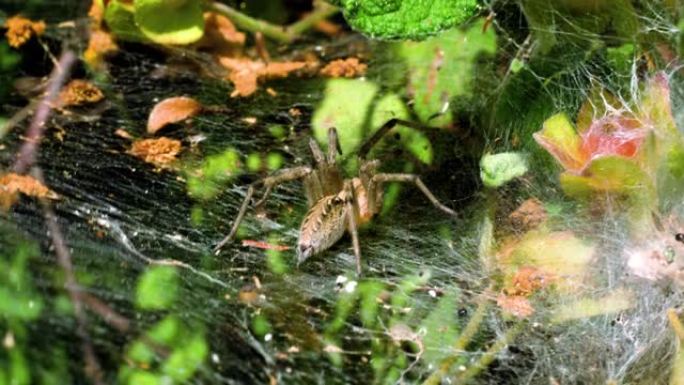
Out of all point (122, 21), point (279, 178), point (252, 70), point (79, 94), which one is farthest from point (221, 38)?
point (279, 178)

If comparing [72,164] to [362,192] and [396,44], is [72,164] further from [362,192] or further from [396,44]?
[396,44]

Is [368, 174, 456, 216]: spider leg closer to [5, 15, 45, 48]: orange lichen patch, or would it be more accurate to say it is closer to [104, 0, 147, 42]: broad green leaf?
[104, 0, 147, 42]: broad green leaf

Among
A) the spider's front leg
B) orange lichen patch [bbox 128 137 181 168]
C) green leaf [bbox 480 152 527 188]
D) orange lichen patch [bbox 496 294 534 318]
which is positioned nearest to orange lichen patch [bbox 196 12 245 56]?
orange lichen patch [bbox 128 137 181 168]

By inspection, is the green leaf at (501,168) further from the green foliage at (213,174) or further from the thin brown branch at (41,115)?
the thin brown branch at (41,115)

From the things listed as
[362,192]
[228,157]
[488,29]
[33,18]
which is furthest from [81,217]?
[488,29]

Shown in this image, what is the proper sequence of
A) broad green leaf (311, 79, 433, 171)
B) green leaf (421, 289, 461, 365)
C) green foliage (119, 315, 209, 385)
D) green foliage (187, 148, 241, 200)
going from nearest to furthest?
green foliage (119, 315, 209, 385)
green leaf (421, 289, 461, 365)
green foliage (187, 148, 241, 200)
broad green leaf (311, 79, 433, 171)

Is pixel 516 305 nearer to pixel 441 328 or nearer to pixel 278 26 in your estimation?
pixel 441 328
